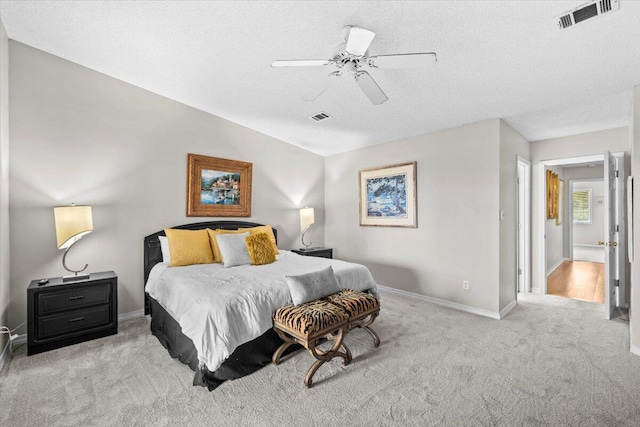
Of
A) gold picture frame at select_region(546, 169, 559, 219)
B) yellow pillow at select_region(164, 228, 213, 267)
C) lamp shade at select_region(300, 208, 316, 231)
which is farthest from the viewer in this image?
lamp shade at select_region(300, 208, 316, 231)

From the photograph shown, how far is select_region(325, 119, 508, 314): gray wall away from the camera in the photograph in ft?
11.8

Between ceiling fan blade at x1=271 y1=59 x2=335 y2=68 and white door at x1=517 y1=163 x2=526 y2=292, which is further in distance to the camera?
white door at x1=517 y1=163 x2=526 y2=292

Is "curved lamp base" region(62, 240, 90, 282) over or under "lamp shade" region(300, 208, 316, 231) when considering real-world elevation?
under

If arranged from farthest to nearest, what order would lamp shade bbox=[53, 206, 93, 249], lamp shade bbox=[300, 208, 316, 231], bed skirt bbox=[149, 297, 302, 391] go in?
lamp shade bbox=[300, 208, 316, 231]
lamp shade bbox=[53, 206, 93, 249]
bed skirt bbox=[149, 297, 302, 391]

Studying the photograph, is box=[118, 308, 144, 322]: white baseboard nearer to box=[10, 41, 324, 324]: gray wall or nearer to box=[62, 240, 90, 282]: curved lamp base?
box=[10, 41, 324, 324]: gray wall

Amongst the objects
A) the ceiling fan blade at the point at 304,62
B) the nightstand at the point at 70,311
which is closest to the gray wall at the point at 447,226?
the ceiling fan blade at the point at 304,62

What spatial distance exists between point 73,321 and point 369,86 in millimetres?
3506

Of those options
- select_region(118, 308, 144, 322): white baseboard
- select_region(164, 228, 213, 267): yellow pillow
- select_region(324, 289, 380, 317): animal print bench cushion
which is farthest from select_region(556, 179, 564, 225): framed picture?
select_region(118, 308, 144, 322): white baseboard

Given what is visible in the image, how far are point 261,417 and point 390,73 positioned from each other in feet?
9.77

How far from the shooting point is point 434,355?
2600mm

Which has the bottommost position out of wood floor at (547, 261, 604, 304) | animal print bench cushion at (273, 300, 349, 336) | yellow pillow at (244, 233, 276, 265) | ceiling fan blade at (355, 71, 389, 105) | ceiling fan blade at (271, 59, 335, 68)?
wood floor at (547, 261, 604, 304)

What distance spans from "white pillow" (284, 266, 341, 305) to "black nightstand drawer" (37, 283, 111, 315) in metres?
1.96

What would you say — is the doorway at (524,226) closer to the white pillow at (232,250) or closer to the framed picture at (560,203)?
the framed picture at (560,203)

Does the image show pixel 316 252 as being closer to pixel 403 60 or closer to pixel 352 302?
pixel 352 302
